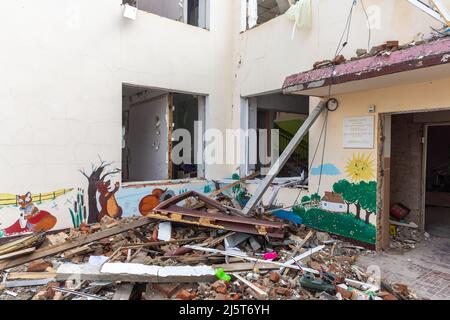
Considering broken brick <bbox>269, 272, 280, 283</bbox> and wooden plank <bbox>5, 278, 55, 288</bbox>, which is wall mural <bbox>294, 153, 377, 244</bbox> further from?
wooden plank <bbox>5, 278, 55, 288</bbox>

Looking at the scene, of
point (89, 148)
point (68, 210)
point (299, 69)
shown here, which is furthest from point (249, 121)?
point (68, 210)

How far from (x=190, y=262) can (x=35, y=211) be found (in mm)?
2703

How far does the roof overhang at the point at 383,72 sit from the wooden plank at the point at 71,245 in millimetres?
3175

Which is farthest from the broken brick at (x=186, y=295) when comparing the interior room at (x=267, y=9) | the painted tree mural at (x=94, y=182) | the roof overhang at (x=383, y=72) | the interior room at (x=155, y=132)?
the interior room at (x=267, y=9)

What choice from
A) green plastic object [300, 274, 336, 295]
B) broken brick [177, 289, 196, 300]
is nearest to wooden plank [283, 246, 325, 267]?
green plastic object [300, 274, 336, 295]

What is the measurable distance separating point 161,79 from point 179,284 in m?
4.06

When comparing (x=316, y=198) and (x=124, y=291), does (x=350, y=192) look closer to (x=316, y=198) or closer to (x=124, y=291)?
(x=316, y=198)

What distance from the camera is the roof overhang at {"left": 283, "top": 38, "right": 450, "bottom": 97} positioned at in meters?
3.13

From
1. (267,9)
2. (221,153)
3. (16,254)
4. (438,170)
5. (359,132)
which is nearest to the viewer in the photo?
(16,254)

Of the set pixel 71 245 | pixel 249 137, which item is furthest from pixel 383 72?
pixel 71 245

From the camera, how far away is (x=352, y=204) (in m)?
4.82

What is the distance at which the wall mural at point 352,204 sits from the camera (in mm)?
4598

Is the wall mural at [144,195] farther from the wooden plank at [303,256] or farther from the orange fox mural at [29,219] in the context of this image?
the wooden plank at [303,256]

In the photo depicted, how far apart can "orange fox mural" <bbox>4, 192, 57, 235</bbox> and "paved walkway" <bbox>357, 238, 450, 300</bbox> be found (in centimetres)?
481
